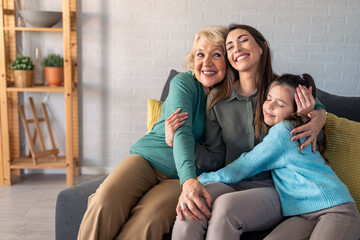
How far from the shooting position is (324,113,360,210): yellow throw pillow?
1801 mm

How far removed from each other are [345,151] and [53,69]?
7.61ft

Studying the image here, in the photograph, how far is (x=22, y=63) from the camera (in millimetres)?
3121

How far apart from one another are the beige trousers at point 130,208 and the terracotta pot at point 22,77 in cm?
167

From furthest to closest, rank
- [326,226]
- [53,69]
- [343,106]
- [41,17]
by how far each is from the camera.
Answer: [53,69] < [41,17] < [343,106] < [326,226]

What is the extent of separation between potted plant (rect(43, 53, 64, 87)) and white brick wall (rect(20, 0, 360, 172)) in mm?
226

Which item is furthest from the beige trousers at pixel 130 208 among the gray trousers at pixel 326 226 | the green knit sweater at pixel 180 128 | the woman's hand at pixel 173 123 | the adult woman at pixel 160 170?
the gray trousers at pixel 326 226

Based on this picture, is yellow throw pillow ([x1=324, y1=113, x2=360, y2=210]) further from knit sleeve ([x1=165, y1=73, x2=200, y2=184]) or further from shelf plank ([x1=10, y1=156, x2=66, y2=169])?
shelf plank ([x1=10, y1=156, x2=66, y2=169])

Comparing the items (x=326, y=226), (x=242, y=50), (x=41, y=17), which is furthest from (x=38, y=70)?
(x=326, y=226)

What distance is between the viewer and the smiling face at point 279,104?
169cm

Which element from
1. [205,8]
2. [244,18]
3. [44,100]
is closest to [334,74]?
[244,18]

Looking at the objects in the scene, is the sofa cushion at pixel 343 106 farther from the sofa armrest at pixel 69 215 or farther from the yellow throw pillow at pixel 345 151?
the sofa armrest at pixel 69 215

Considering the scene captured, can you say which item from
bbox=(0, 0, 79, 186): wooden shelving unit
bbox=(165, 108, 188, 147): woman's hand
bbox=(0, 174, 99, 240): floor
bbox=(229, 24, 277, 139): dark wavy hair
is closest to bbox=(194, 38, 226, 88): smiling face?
bbox=(229, 24, 277, 139): dark wavy hair

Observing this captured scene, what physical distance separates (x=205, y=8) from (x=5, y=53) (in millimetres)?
1668

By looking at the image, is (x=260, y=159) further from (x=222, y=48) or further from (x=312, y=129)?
(x=222, y=48)
